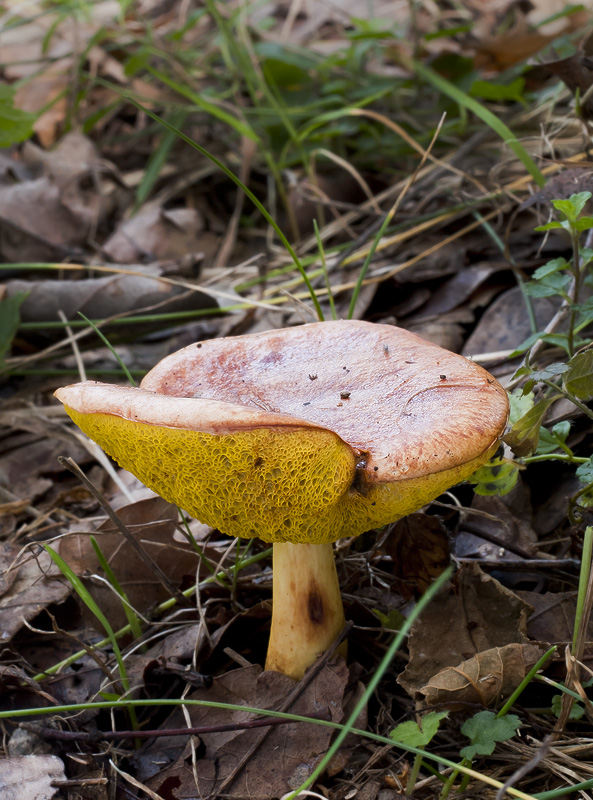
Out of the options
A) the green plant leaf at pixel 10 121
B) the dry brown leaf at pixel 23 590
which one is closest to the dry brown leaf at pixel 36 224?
the green plant leaf at pixel 10 121

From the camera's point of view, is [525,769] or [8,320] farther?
[8,320]

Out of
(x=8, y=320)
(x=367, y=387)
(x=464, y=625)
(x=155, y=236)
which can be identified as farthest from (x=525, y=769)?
(x=155, y=236)

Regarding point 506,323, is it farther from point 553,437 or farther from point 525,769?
point 525,769

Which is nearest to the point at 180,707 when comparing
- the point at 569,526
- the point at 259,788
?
the point at 259,788

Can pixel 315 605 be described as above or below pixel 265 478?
below

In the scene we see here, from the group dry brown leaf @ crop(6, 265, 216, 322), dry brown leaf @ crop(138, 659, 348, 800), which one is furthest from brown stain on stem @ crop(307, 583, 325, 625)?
dry brown leaf @ crop(6, 265, 216, 322)

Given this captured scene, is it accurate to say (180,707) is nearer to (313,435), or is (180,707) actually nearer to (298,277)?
(313,435)

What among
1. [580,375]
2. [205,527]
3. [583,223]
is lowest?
[205,527]
